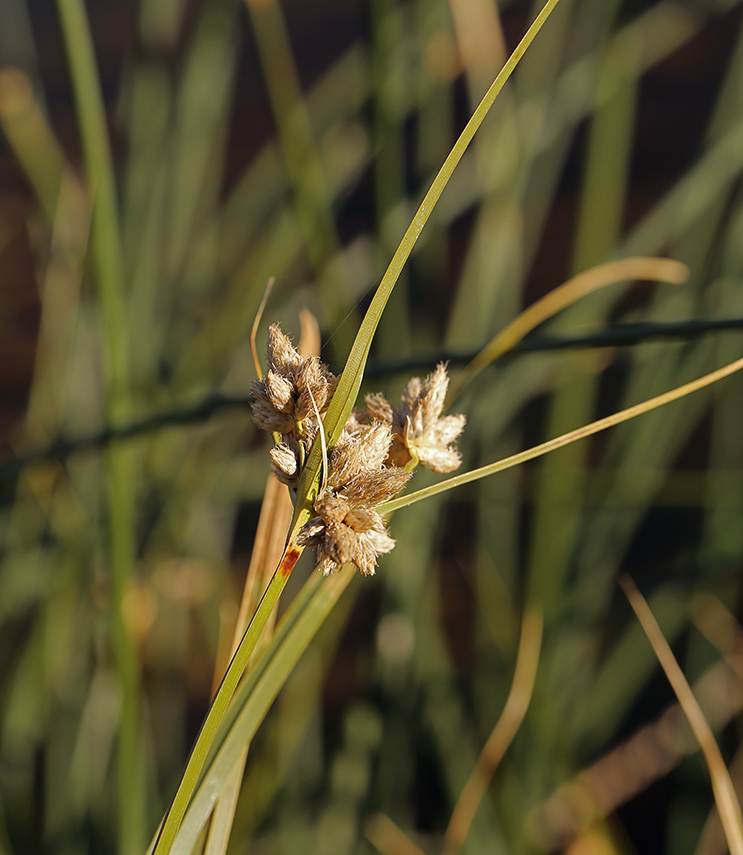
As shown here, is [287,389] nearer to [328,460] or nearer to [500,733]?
[328,460]

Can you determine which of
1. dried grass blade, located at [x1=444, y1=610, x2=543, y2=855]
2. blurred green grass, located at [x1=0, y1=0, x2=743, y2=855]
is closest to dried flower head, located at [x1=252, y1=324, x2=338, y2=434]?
blurred green grass, located at [x1=0, y1=0, x2=743, y2=855]

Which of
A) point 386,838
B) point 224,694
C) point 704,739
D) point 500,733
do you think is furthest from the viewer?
point 386,838

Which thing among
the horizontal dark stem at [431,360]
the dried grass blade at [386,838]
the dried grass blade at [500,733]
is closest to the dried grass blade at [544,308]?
the horizontal dark stem at [431,360]

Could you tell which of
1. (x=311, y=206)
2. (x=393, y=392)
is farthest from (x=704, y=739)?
(x=311, y=206)

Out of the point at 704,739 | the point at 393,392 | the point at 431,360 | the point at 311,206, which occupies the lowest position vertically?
the point at 704,739

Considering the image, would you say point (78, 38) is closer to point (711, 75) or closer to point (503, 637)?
point (503, 637)

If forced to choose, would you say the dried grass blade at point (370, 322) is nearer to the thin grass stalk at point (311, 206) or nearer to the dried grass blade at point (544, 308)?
the dried grass blade at point (544, 308)

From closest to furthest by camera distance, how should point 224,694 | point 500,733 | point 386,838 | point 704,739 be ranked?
point 224,694, point 704,739, point 500,733, point 386,838

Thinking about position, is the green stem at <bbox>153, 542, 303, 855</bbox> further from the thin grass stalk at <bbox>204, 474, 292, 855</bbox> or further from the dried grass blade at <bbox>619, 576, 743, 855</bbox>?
the dried grass blade at <bbox>619, 576, 743, 855</bbox>
